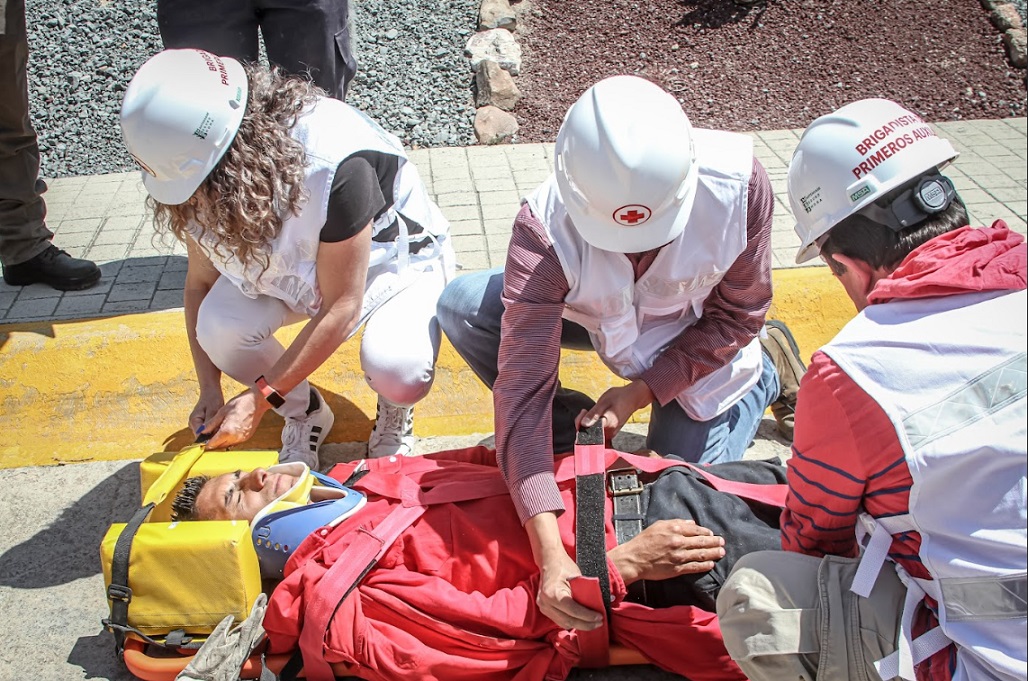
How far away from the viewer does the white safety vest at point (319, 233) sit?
2699 mm

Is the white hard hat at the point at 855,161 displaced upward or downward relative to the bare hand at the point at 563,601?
upward

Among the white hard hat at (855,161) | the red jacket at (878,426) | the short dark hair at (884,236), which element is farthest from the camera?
the white hard hat at (855,161)

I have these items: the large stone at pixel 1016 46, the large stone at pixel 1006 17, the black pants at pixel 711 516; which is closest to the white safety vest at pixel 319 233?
the black pants at pixel 711 516

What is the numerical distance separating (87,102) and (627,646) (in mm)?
5066

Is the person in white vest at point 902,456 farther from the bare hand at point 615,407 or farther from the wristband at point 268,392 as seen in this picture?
the wristband at point 268,392

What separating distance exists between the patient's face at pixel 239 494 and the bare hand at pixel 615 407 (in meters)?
0.95

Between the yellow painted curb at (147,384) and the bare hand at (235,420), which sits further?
the yellow painted curb at (147,384)

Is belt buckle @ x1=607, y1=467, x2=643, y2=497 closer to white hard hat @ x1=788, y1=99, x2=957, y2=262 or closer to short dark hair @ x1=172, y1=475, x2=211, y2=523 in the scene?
white hard hat @ x1=788, y1=99, x2=957, y2=262

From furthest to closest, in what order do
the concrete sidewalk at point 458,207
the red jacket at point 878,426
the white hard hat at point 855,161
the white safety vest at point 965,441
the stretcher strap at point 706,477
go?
the concrete sidewalk at point 458,207 < the stretcher strap at point 706,477 < the white hard hat at point 855,161 < the red jacket at point 878,426 < the white safety vest at point 965,441

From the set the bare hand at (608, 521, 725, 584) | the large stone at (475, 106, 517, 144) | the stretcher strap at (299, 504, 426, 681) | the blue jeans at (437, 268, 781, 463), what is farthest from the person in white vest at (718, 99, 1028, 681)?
the large stone at (475, 106, 517, 144)

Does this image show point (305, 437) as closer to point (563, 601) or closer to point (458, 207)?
point (563, 601)

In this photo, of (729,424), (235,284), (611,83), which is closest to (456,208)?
(235,284)

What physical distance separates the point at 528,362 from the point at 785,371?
4.26 ft

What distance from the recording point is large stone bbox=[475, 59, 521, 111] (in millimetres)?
5531
